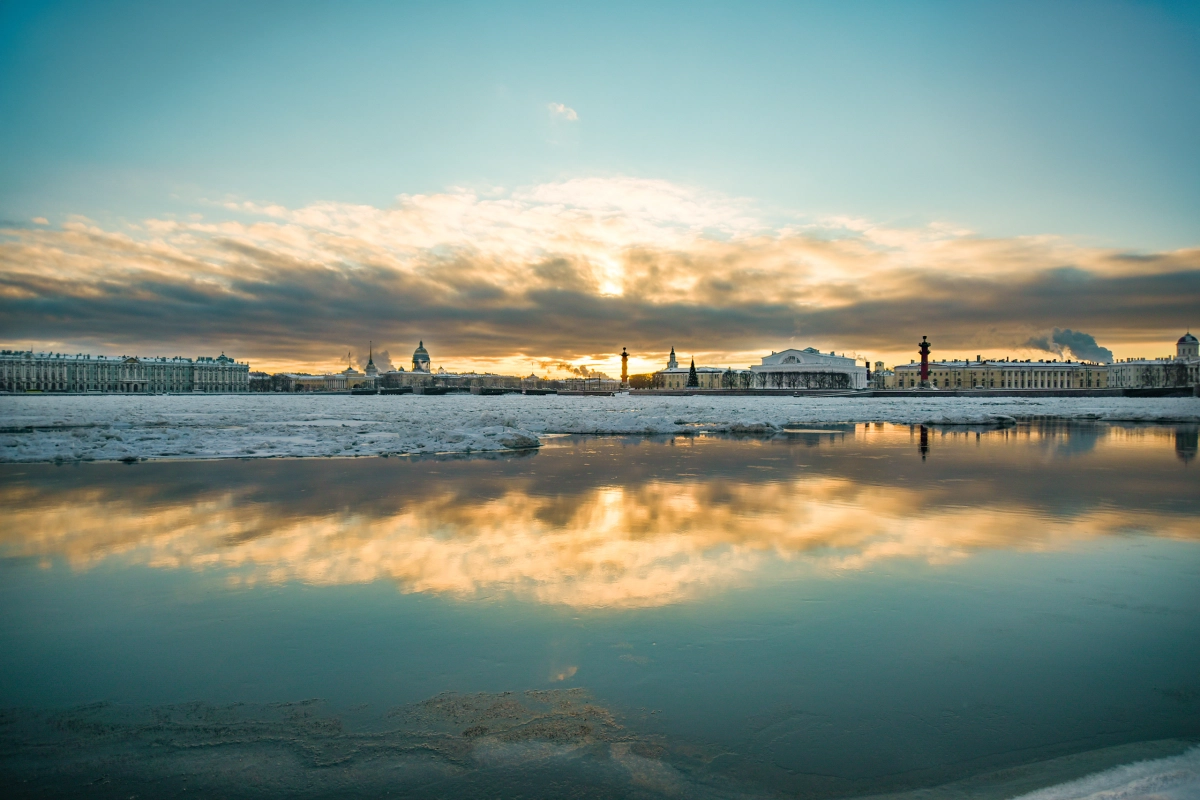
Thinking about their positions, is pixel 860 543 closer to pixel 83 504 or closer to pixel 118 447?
pixel 83 504

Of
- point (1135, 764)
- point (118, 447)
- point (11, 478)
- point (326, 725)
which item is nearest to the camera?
point (1135, 764)

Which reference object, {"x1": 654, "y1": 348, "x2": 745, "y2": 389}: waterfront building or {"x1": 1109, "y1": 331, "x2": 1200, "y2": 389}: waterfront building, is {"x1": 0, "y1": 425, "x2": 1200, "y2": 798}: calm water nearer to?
{"x1": 1109, "y1": 331, "x2": 1200, "y2": 389}: waterfront building

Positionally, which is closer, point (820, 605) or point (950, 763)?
point (950, 763)

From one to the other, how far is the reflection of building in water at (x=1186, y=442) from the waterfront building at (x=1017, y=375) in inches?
5236

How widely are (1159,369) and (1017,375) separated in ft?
96.0

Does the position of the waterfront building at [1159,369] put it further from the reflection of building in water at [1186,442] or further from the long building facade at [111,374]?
the long building facade at [111,374]

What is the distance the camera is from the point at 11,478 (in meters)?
11.6

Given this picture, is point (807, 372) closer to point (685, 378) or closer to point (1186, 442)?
point (685, 378)

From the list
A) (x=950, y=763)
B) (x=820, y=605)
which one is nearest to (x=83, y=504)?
(x=820, y=605)

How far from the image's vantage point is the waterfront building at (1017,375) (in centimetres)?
15112

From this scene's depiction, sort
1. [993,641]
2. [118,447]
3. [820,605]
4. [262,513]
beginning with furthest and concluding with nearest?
[118,447] → [262,513] → [820,605] → [993,641]

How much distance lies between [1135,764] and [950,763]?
2.41 feet

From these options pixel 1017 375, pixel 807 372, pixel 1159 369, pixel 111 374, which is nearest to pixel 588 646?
pixel 807 372

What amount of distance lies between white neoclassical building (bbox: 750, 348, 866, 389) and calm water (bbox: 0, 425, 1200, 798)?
5330 inches
